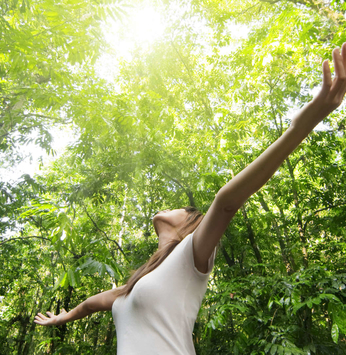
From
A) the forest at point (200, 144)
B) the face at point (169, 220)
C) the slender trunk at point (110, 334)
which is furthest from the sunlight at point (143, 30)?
the slender trunk at point (110, 334)

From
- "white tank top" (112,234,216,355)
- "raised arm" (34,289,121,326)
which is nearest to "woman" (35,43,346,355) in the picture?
"white tank top" (112,234,216,355)

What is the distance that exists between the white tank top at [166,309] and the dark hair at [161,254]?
0.59ft

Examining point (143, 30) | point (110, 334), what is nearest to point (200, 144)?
point (143, 30)

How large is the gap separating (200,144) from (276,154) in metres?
3.51

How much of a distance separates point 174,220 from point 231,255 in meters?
3.15

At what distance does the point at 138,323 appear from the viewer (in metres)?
0.95

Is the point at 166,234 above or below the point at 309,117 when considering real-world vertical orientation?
above

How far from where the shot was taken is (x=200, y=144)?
4.15 m

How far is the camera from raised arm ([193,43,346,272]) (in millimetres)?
635

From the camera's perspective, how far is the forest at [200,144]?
209 centimetres

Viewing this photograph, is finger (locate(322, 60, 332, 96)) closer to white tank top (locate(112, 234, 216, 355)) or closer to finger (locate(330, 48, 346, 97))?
finger (locate(330, 48, 346, 97))

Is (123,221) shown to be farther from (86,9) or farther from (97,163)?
(86,9)

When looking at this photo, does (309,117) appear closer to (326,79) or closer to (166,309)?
(326,79)

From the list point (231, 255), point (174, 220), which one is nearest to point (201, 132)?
point (231, 255)
